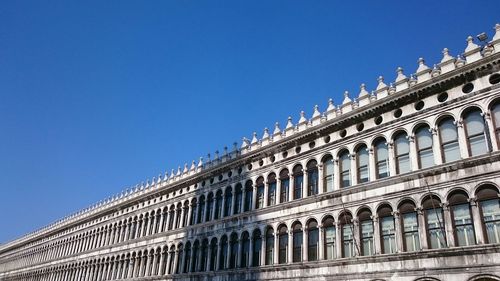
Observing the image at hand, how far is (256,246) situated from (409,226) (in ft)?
33.2

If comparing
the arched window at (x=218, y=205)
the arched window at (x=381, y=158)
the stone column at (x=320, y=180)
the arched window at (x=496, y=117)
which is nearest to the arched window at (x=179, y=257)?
the arched window at (x=218, y=205)

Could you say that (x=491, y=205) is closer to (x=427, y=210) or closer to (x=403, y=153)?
(x=427, y=210)

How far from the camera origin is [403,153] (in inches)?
846

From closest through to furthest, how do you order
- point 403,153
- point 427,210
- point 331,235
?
1. point 427,210
2. point 403,153
3. point 331,235

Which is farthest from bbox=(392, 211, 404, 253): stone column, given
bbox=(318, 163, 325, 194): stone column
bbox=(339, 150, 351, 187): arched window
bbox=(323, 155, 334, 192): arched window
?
bbox=(318, 163, 325, 194): stone column

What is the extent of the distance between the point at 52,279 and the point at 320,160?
41.3m

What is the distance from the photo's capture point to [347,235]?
22219 mm

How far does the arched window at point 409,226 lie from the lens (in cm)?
1955

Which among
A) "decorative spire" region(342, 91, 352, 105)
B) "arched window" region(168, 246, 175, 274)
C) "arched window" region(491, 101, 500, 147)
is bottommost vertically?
"arched window" region(168, 246, 175, 274)

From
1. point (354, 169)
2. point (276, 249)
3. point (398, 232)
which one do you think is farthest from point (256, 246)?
point (398, 232)

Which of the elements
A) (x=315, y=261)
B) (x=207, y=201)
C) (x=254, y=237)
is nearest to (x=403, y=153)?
(x=315, y=261)

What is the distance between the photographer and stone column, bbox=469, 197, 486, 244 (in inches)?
687

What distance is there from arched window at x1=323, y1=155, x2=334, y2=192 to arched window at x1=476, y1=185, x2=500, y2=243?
7.87 metres

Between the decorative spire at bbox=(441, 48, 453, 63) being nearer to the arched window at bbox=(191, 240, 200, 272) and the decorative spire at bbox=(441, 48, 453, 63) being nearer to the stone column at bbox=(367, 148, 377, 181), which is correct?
the stone column at bbox=(367, 148, 377, 181)
